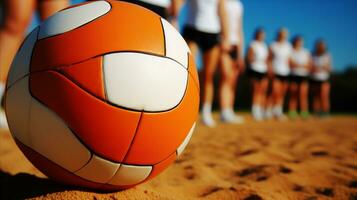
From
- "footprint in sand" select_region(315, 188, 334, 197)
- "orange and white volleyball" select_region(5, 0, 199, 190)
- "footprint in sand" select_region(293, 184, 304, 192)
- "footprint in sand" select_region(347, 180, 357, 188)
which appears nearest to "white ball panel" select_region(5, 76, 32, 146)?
"orange and white volleyball" select_region(5, 0, 199, 190)

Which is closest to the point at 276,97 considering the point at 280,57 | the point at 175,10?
the point at 280,57

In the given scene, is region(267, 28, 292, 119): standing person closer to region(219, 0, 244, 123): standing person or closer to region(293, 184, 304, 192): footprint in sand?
region(219, 0, 244, 123): standing person

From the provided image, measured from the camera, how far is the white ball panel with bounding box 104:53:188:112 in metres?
1.55

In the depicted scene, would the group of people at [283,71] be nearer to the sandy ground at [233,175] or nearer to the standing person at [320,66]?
the standing person at [320,66]

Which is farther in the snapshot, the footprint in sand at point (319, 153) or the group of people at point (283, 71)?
the group of people at point (283, 71)

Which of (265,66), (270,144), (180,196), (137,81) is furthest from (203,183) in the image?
(265,66)

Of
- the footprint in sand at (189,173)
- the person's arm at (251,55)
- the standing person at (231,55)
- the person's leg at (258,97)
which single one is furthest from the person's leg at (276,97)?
the footprint in sand at (189,173)

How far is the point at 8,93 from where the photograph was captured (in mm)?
1797

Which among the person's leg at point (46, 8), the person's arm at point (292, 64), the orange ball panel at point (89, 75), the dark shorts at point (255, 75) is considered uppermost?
the person's leg at point (46, 8)

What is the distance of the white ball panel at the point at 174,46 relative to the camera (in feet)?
5.74

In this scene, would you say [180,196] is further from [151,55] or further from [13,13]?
[13,13]

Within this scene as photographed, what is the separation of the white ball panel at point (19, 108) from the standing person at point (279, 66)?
823 cm

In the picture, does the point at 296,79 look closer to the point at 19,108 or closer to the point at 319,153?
the point at 319,153

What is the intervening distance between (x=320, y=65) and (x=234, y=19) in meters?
4.74
